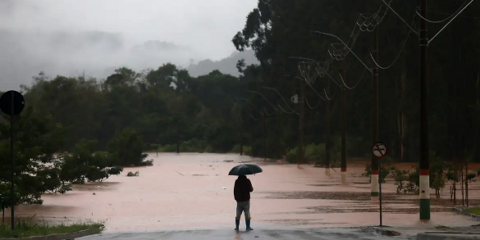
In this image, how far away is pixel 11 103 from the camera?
20969 mm

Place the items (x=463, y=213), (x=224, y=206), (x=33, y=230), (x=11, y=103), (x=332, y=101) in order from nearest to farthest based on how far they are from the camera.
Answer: (x=33, y=230) → (x=11, y=103) → (x=463, y=213) → (x=224, y=206) → (x=332, y=101)

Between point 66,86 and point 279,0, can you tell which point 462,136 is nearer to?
point 279,0

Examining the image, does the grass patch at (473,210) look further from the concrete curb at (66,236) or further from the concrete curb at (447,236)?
the concrete curb at (66,236)

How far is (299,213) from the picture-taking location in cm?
2991

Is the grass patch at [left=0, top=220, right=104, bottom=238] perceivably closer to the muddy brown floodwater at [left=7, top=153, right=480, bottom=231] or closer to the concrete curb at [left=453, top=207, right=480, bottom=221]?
the muddy brown floodwater at [left=7, top=153, right=480, bottom=231]

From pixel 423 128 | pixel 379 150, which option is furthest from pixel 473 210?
pixel 379 150

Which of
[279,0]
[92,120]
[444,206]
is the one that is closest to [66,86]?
[92,120]

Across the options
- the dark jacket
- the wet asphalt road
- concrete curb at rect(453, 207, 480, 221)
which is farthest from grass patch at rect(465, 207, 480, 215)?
the dark jacket

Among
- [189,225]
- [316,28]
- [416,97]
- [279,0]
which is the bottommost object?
[189,225]

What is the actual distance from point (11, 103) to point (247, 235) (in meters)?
6.61

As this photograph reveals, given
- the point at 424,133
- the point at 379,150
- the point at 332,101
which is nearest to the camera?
the point at 424,133

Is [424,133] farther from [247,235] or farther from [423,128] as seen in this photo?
[247,235]

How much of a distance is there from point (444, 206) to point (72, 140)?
152 meters

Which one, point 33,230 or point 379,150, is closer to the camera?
point 33,230
